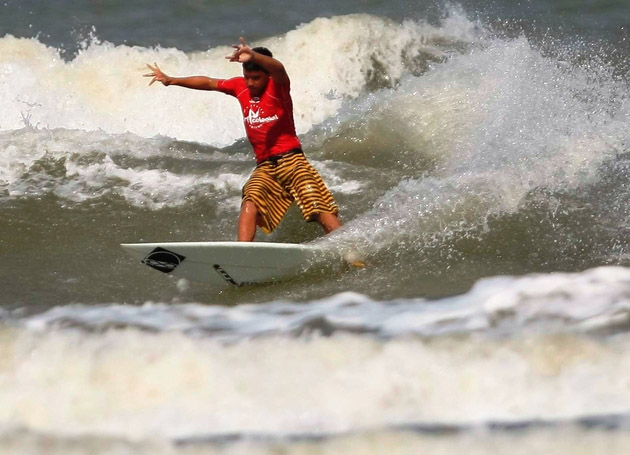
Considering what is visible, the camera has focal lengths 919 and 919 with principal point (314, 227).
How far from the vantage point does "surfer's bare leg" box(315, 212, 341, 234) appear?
259 inches

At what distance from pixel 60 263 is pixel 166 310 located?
1.67 metres

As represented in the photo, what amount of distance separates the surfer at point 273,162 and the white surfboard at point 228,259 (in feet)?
1.28

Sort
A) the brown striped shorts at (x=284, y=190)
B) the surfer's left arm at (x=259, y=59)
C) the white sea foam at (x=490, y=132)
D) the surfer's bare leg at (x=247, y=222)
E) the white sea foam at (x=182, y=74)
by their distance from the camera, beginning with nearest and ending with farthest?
the surfer's left arm at (x=259, y=59) → the surfer's bare leg at (x=247, y=222) → the brown striped shorts at (x=284, y=190) → the white sea foam at (x=490, y=132) → the white sea foam at (x=182, y=74)

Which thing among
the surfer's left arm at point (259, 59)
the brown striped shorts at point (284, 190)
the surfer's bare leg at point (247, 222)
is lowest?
the surfer's bare leg at point (247, 222)

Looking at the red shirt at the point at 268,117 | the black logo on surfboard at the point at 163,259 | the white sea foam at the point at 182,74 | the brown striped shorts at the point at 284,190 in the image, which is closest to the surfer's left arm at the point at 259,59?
the red shirt at the point at 268,117

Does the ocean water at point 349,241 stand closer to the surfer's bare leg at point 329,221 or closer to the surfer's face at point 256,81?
the surfer's bare leg at point 329,221

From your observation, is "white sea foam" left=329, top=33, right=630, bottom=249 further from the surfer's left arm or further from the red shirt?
the surfer's left arm

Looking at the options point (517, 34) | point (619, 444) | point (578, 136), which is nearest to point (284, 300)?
point (619, 444)

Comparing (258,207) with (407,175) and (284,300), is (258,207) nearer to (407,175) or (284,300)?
(284,300)

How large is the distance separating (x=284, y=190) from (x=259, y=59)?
105 centimetres

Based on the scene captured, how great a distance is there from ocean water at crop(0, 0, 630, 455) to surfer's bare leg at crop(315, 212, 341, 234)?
92 mm

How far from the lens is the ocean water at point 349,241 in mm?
4125

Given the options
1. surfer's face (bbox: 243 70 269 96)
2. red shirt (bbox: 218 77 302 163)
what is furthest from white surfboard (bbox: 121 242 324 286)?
surfer's face (bbox: 243 70 269 96)

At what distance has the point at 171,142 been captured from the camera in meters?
9.48
